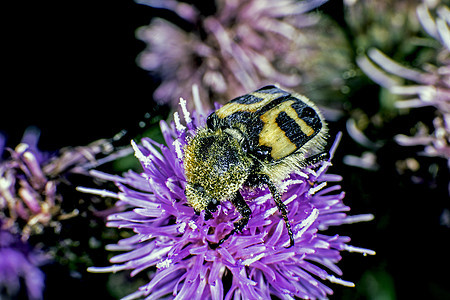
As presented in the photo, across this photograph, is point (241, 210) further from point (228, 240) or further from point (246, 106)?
point (246, 106)

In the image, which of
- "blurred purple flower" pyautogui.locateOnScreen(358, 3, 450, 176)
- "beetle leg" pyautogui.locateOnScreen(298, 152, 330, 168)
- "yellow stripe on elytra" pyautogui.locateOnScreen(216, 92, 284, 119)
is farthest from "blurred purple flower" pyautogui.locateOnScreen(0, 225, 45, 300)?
"blurred purple flower" pyautogui.locateOnScreen(358, 3, 450, 176)

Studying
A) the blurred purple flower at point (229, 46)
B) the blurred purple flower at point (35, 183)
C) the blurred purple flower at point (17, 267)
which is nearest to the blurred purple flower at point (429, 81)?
the blurred purple flower at point (229, 46)

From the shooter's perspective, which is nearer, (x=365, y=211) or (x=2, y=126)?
(x=365, y=211)

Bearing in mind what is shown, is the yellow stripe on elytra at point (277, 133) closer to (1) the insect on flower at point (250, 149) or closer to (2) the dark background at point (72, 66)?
(1) the insect on flower at point (250, 149)

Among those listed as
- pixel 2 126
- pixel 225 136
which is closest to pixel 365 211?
pixel 225 136

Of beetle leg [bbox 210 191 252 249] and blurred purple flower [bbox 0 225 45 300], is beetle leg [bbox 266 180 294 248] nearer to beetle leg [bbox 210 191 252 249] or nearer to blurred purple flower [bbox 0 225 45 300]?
beetle leg [bbox 210 191 252 249]

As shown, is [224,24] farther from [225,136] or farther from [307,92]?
[225,136]
